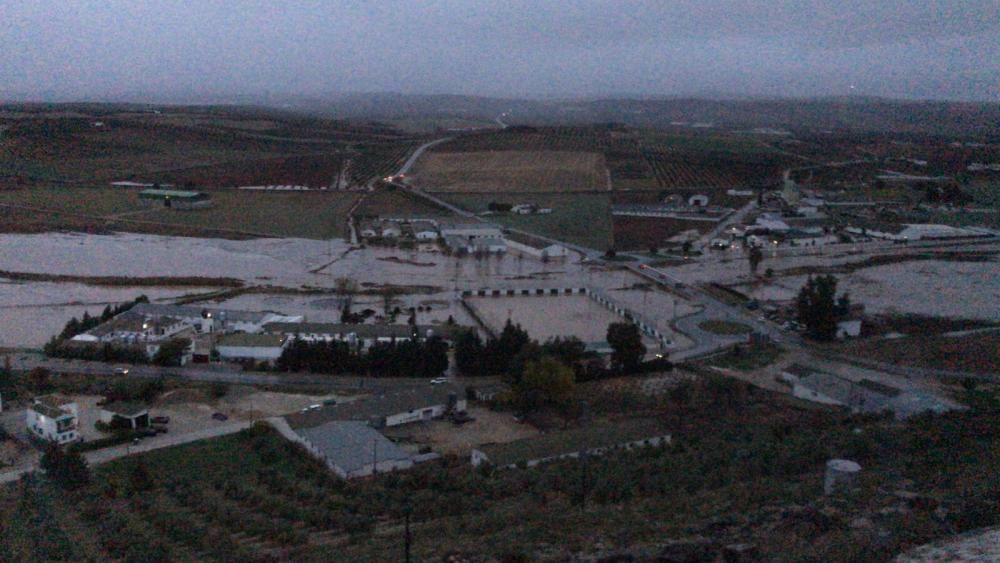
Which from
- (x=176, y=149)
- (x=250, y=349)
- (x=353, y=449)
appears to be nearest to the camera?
(x=353, y=449)

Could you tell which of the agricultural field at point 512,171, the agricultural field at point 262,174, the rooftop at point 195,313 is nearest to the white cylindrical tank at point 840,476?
the rooftop at point 195,313

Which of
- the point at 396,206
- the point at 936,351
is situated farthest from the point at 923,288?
the point at 396,206

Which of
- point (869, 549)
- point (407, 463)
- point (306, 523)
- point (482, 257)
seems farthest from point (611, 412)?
point (482, 257)

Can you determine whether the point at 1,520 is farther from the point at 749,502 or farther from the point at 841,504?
the point at 841,504

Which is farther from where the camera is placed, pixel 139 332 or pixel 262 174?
pixel 262 174

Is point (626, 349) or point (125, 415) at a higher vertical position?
point (626, 349)

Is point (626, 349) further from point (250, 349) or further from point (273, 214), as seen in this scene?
point (273, 214)

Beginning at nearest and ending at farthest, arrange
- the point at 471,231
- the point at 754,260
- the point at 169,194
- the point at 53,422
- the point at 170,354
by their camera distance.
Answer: the point at 53,422 → the point at 170,354 → the point at 754,260 → the point at 471,231 → the point at 169,194

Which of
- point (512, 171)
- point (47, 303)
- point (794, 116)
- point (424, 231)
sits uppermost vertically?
point (794, 116)
